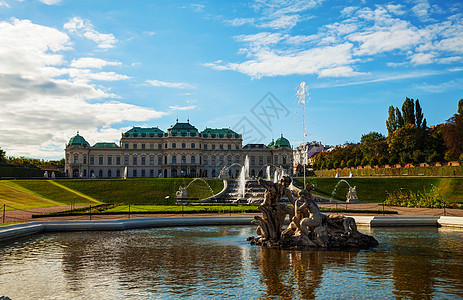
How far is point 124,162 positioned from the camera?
10862 cm

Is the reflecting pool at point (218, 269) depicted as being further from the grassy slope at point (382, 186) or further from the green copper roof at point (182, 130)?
the green copper roof at point (182, 130)

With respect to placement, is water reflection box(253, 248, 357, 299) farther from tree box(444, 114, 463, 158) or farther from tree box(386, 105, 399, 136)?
tree box(386, 105, 399, 136)

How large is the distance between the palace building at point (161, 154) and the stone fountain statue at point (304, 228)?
89746 mm

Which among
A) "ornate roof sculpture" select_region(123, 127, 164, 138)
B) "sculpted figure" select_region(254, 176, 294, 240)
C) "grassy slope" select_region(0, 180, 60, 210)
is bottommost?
"grassy slope" select_region(0, 180, 60, 210)

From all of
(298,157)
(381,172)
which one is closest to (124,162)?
(381,172)

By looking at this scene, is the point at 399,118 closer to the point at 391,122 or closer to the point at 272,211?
the point at 391,122

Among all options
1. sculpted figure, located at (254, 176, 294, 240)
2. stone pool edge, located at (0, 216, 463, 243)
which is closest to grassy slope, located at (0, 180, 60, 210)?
stone pool edge, located at (0, 216, 463, 243)

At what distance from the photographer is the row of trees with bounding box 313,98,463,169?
61875 mm

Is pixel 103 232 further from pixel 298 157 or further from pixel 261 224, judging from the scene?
pixel 298 157

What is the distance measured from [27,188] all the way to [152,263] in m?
43.5

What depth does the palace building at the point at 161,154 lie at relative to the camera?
347 feet

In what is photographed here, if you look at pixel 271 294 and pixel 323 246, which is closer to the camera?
pixel 271 294

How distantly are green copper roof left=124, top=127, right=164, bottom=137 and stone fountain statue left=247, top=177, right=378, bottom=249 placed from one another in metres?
96.3

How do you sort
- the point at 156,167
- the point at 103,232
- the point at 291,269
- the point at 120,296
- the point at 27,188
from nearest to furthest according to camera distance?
the point at 120,296, the point at 291,269, the point at 103,232, the point at 27,188, the point at 156,167
